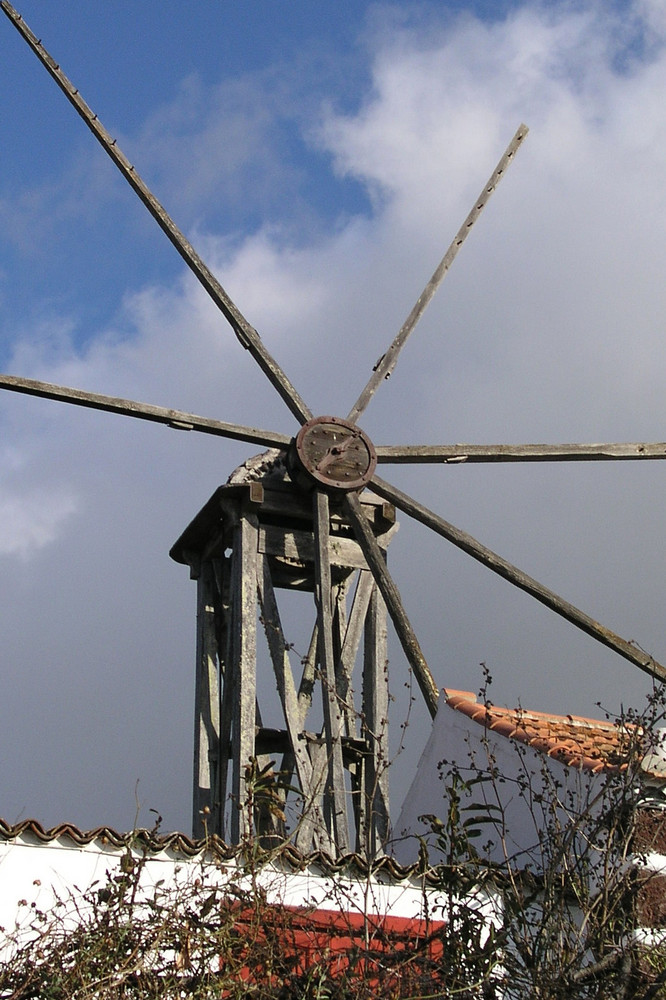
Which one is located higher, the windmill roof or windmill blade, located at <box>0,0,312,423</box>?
windmill blade, located at <box>0,0,312,423</box>

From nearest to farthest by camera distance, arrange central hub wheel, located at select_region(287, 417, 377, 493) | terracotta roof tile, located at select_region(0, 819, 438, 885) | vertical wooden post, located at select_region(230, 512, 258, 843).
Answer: terracotta roof tile, located at select_region(0, 819, 438, 885), vertical wooden post, located at select_region(230, 512, 258, 843), central hub wheel, located at select_region(287, 417, 377, 493)

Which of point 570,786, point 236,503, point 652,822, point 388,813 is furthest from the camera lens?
point 236,503

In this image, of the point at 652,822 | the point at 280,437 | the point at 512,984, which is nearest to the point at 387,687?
the point at 280,437

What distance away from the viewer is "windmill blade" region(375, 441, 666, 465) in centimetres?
973

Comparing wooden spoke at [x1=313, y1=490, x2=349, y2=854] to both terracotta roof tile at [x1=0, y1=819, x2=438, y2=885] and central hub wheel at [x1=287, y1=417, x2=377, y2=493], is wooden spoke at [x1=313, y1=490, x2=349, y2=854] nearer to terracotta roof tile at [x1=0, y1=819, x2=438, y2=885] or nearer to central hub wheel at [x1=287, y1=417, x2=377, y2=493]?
central hub wheel at [x1=287, y1=417, x2=377, y2=493]

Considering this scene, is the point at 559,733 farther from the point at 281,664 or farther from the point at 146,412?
the point at 146,412

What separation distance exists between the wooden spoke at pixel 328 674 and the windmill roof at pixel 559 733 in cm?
84

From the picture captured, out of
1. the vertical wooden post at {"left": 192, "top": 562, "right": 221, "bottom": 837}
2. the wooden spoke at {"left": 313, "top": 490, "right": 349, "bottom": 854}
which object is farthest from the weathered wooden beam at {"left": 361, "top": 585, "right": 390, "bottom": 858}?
the vertical wooden post at {"left": 192, "top": 562, "right": 221, "bottom": 837}

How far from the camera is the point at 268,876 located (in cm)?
600

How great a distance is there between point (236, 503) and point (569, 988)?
4.76 metres

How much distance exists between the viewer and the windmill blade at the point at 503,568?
357 inches

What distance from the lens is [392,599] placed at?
8930 mm

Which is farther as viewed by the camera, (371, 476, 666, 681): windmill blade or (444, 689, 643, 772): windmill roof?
(371, 476, 666, 681): windmill blade

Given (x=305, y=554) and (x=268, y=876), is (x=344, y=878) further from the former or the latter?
(x=305, y=554)
